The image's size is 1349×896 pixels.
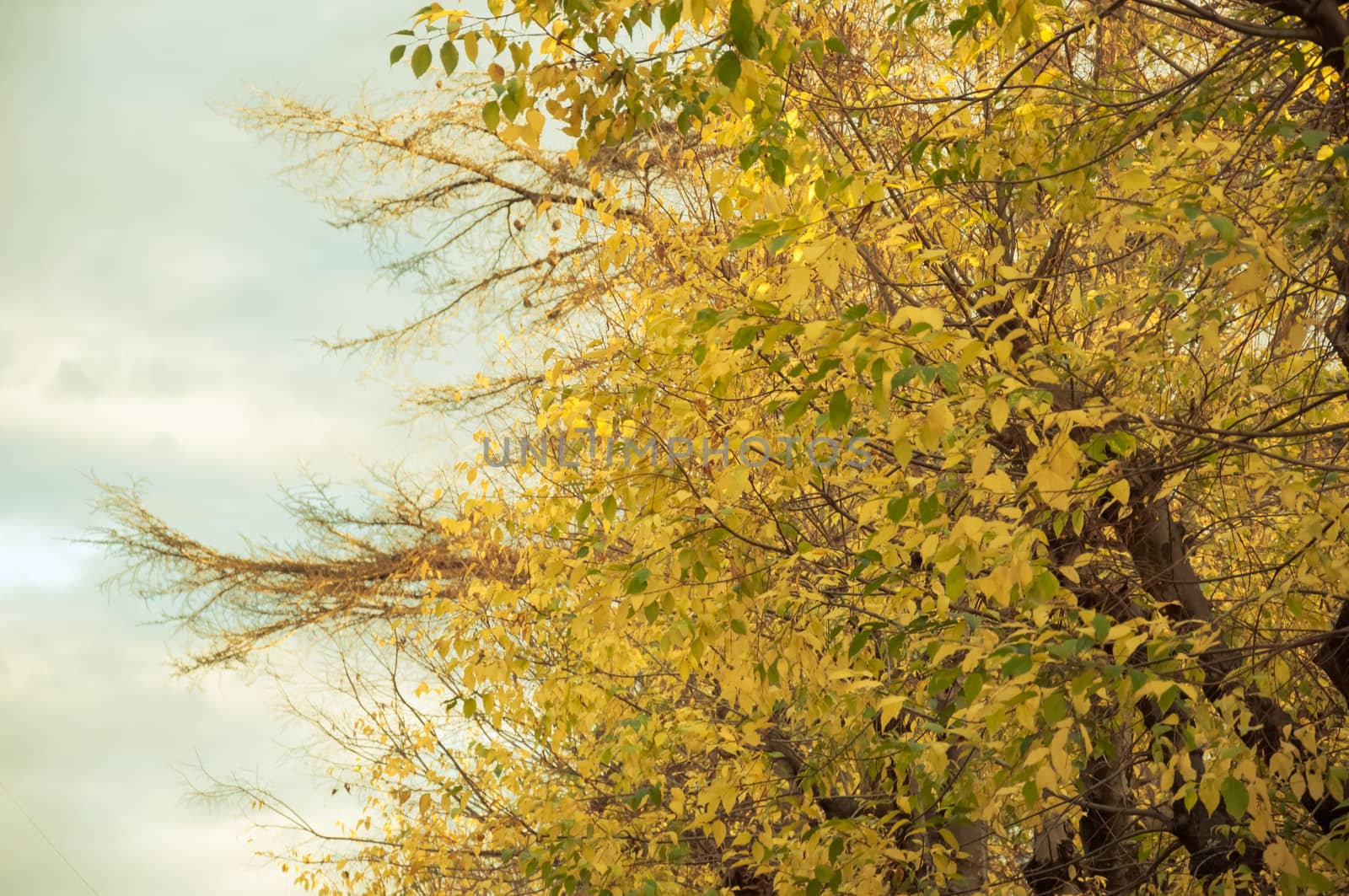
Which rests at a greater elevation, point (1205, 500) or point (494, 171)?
point (494, 171)

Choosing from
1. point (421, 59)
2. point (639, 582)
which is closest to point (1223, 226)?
point (639, 582)

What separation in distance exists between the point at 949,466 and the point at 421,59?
2.00 metres

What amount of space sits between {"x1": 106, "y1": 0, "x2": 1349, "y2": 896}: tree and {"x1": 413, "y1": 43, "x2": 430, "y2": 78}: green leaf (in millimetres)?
17

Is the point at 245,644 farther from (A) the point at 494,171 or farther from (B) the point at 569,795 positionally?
(B) the point at 569,795

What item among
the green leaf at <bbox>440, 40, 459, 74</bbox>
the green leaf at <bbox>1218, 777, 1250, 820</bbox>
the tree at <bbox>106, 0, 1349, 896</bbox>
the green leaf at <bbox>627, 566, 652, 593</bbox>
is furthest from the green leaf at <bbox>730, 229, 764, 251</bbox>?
the green leaf at <bbox>1218, 777, 1250, 820</bbox>

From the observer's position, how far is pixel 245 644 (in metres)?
14.4

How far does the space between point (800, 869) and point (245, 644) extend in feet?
39.3

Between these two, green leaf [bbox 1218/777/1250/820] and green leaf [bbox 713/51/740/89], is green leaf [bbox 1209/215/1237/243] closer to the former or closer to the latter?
green leaf [bbox 713/51/740/89]

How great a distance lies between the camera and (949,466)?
3500 mm

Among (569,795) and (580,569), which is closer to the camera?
(580,569)

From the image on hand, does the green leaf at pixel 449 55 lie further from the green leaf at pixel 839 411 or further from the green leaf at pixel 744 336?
the green leaf at pixel 839 411

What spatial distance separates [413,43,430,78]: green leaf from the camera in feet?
9.69

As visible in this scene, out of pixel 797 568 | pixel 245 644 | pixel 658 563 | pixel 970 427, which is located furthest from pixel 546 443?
pixel 245 644

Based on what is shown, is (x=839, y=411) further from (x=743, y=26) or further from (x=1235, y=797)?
(x=1235, y=797)
